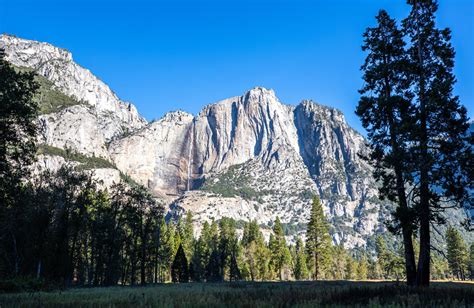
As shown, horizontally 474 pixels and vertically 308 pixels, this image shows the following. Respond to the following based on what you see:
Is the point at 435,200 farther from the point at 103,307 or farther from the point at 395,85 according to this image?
the point at 103,307

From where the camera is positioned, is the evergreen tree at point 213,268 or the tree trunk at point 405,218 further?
the evergreen tree at point 213,268

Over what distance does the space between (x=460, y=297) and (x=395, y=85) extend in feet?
49.2

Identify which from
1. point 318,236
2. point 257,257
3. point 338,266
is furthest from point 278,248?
point 338,266

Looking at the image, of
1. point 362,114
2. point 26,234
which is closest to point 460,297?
point 362,114

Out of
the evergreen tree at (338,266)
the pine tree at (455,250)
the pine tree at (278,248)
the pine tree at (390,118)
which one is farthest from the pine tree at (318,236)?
the pine tree at (390,118)

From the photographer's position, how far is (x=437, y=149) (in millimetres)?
16453

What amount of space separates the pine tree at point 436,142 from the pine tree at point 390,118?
1.85ft

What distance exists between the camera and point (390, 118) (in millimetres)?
19141

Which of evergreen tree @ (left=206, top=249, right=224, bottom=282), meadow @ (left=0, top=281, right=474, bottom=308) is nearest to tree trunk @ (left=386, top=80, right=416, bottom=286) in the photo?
meadow @ (left=0, top=281, right=474, bottom=308)

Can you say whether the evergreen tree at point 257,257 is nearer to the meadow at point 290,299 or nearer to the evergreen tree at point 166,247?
the evergreen tree at point 166,247

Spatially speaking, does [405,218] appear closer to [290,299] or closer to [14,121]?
[290,299]

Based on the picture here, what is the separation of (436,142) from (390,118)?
3.09 m

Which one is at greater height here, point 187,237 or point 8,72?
point 8,72

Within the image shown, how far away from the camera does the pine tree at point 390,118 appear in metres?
16.8
